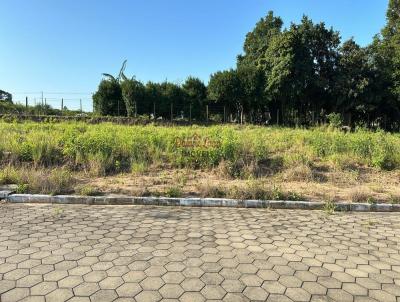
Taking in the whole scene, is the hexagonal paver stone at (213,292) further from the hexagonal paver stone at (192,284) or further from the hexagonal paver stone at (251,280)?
the hexagonal paver stone at (251,280)

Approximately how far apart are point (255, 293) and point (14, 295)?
214 centimetres

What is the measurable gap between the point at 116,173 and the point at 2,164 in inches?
116

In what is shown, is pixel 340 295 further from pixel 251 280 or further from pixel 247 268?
pixel 247 268

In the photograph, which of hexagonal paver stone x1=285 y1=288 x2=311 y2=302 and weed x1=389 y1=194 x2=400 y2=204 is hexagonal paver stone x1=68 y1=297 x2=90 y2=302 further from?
weed x1=389 y1=194 x2=400 y2=204

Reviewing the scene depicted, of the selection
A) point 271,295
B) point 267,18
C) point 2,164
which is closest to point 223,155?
point 2,164

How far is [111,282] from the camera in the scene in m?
3.58

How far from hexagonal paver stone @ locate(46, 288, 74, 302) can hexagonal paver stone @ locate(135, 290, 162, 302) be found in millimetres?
607

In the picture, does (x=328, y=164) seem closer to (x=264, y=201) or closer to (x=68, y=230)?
(x=264, y=201)

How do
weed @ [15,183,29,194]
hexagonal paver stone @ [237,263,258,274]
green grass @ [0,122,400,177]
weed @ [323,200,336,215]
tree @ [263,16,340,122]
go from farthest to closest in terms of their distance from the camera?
tree @ [263,16,340,122]
green grass @ [0,122,400,177]
weed @ [15,183,29,194]
weed @ [323,200,336,215]
hexagonal paver stone @ [237,263,258,274]

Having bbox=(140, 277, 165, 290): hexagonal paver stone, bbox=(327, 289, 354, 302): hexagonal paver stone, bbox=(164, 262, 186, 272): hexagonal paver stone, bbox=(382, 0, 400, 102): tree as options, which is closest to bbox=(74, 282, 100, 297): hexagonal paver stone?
bbox=(140, 277, 165, 290): hexagonal paver stone

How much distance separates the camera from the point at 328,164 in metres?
9.55

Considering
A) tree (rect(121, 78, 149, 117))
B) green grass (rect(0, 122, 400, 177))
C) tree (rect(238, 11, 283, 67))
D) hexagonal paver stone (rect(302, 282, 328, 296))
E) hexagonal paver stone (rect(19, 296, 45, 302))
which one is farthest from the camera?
tree (rect(238, 11, 283, 67))

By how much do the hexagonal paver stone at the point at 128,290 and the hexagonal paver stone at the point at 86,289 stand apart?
218 mm

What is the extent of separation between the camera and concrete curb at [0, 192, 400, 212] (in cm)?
679
